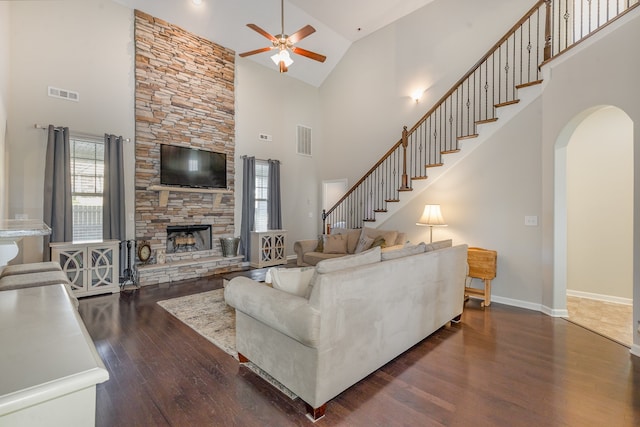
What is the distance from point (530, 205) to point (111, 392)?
4.94 meters

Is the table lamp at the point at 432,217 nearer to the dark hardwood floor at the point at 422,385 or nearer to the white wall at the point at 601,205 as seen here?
the dark hardwood floor at the point at 422,385

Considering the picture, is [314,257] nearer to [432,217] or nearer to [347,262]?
[432,217]

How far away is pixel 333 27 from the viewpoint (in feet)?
22.3

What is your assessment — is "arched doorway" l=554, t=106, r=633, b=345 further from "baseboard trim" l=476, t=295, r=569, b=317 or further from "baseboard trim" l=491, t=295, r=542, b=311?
"baseboard trim" l=491, t=295, r=542, b=311

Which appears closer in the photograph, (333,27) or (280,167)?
(333,27)

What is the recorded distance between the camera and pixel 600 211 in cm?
419

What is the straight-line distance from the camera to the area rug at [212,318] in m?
2.53

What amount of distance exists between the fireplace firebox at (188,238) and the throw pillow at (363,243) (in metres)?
3.18

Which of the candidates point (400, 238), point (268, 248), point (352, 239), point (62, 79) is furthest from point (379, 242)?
point (62, 79)

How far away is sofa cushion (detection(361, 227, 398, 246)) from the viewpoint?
5062 millimetres

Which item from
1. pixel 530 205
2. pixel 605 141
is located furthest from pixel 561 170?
pixel 605 141

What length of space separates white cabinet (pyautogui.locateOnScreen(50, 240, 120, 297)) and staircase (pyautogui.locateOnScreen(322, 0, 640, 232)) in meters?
4.34

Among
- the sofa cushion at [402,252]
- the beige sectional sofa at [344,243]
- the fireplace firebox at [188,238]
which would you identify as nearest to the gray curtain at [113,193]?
the fireplace firebox at [188,238]

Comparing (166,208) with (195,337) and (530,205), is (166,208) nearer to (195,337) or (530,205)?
(195,337)
